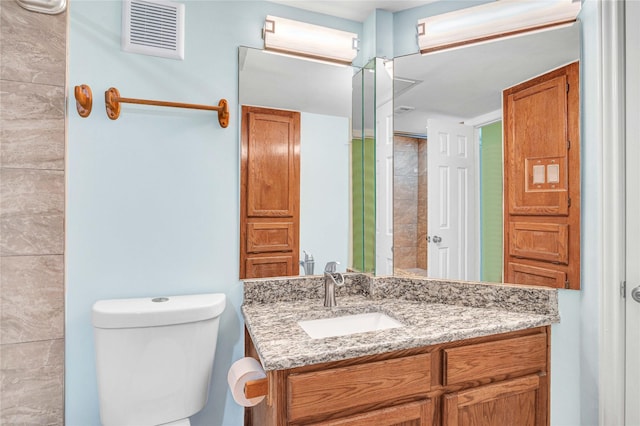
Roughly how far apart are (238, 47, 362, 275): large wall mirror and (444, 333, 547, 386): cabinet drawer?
66cm

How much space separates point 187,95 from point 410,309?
1.32 metres

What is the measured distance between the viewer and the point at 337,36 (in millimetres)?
1679

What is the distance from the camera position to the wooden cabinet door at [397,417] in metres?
1.08

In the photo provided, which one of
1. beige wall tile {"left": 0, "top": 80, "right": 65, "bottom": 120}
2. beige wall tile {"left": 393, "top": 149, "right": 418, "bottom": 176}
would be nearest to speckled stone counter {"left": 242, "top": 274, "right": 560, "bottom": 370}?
beige wall tile {"left": 393, "top": 149, "right": 418, "bottom": 176}

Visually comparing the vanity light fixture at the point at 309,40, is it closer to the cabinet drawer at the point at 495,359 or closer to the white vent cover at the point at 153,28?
the white vent cover at the point at 153,28

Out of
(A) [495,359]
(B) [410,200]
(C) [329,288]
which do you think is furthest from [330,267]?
(A) [495,359]

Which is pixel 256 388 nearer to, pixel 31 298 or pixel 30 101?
pixel 31 298

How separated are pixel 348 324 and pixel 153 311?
77 cm

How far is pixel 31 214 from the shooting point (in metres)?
1.26

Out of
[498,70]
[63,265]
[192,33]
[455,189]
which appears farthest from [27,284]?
[498,70]

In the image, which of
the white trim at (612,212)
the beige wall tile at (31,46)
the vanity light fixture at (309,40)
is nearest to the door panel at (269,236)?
the vanity light fixture at (309,40)

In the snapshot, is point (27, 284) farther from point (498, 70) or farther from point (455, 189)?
point (498, 70)

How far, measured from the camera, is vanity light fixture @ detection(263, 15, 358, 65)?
1569 mm

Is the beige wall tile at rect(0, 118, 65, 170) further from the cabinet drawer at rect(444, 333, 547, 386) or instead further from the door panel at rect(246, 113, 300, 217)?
the cabinet drawer at rect(444, 333, 547, 386)
